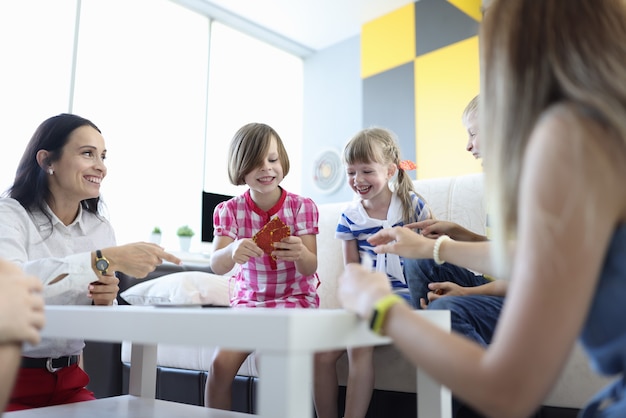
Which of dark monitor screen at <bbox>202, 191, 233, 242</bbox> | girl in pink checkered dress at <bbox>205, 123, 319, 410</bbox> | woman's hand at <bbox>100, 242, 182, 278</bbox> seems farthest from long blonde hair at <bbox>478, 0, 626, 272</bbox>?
dark monitor screen at <bbox>202, 191, 233, 242</bbox>

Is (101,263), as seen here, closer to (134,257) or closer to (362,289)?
(134,257)

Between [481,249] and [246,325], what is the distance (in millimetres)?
616

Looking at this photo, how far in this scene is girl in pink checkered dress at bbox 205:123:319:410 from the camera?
1.90 meters

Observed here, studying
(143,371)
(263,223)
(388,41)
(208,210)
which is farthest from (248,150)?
(388,41)

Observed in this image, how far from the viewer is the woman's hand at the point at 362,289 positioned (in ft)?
2.39

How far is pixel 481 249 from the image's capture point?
3.56ft

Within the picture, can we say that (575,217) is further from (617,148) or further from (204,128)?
(204,128)

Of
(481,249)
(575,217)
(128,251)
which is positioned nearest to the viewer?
(575,217)

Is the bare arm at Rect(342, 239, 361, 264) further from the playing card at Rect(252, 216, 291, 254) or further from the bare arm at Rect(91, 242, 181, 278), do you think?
the bare arm at Rect(91, 242, 181, 278)

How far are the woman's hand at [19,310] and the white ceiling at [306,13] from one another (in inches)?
175

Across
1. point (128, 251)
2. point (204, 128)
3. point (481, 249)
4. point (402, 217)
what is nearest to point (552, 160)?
point (481, 249)

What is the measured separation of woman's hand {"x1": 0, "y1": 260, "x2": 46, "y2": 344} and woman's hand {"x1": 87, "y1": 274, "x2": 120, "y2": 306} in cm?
70

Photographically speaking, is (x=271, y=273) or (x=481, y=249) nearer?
(x=481, y=249)

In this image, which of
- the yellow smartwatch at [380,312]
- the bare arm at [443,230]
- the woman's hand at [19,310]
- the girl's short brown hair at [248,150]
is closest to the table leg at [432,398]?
the yellow smartwatch at [380,312]
